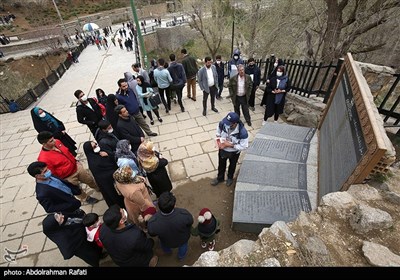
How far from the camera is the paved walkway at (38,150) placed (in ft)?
12.9

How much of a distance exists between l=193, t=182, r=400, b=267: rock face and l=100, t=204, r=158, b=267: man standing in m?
0.82

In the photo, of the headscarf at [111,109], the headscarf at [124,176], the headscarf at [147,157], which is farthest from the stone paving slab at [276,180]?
the headscarf at [111,109]

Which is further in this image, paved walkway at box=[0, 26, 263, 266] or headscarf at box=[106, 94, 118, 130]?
headscarf at box=[106, 94, 118, 130]

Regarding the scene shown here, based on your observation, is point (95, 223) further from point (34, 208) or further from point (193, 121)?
point (193, 121)

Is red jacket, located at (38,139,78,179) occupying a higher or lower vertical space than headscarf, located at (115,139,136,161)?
lower

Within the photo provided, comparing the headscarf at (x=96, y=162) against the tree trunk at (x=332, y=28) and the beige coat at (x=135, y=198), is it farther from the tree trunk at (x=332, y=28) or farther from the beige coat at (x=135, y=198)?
the tree trunk at (x=332, y=28)

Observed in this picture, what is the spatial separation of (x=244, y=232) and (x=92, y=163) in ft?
9.39

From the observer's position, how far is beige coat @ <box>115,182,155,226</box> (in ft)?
9.99

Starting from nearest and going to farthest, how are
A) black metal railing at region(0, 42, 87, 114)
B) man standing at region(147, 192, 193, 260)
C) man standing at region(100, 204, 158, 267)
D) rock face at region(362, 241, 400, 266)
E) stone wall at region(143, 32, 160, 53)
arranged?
1. rock face at region(362, 241, 400, 266)
2. man standing at region(100, 204, 158, 267)
3. man standing at region(147, 192, 193, 260)
4. black metal railing at region(0, 42, 87, 114)
5. stone wall at region(143, 32, 160, 53)

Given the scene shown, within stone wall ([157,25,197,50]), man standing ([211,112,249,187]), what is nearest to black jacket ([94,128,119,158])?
man standing ([211,112,249,187])

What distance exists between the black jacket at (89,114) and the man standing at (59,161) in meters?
1.29

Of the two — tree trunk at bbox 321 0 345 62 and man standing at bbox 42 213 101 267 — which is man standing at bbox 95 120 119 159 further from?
tree trunk at bbox 321 0 345 62

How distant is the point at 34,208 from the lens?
4.57 metres

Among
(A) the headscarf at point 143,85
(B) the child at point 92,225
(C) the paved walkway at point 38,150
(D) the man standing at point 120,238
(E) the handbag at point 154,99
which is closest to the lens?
(D) the man standing at point 120,238
